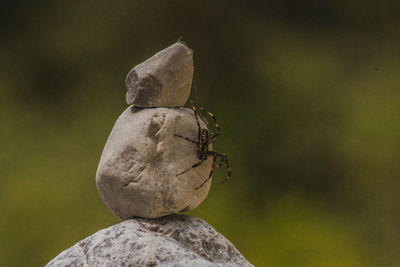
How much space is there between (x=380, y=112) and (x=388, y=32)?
76cm

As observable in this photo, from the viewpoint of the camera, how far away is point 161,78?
3541 mm

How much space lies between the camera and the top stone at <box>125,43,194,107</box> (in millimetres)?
3529

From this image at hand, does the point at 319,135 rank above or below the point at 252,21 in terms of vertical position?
below

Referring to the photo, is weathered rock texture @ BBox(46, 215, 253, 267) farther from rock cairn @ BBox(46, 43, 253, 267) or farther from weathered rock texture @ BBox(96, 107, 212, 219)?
weathered rock texture @ BBox(96, 107, 212, 219)

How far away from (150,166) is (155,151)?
0.11 meters

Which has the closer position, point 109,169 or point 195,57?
point 109,169

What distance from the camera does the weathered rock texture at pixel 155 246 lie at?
10.3ft

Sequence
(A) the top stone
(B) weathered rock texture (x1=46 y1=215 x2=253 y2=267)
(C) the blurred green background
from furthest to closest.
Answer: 1. (C) the blurred green background
2. (A) the top stone
3. (B) weathered rock texture (x1=46 y1=215 x2=253 y2=267)

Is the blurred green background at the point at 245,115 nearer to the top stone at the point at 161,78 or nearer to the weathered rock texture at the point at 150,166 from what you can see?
the top stone at the point at 161,78

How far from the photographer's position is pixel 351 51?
4.70m

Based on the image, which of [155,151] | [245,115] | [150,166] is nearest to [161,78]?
[155,151]

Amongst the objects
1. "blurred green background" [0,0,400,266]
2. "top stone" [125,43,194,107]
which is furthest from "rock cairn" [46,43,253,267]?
"blurred green background" [0,0,400,266]

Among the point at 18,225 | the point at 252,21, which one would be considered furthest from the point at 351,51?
the point at 18,225

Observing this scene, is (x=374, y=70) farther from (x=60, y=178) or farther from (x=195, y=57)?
(x=60, y=178)
